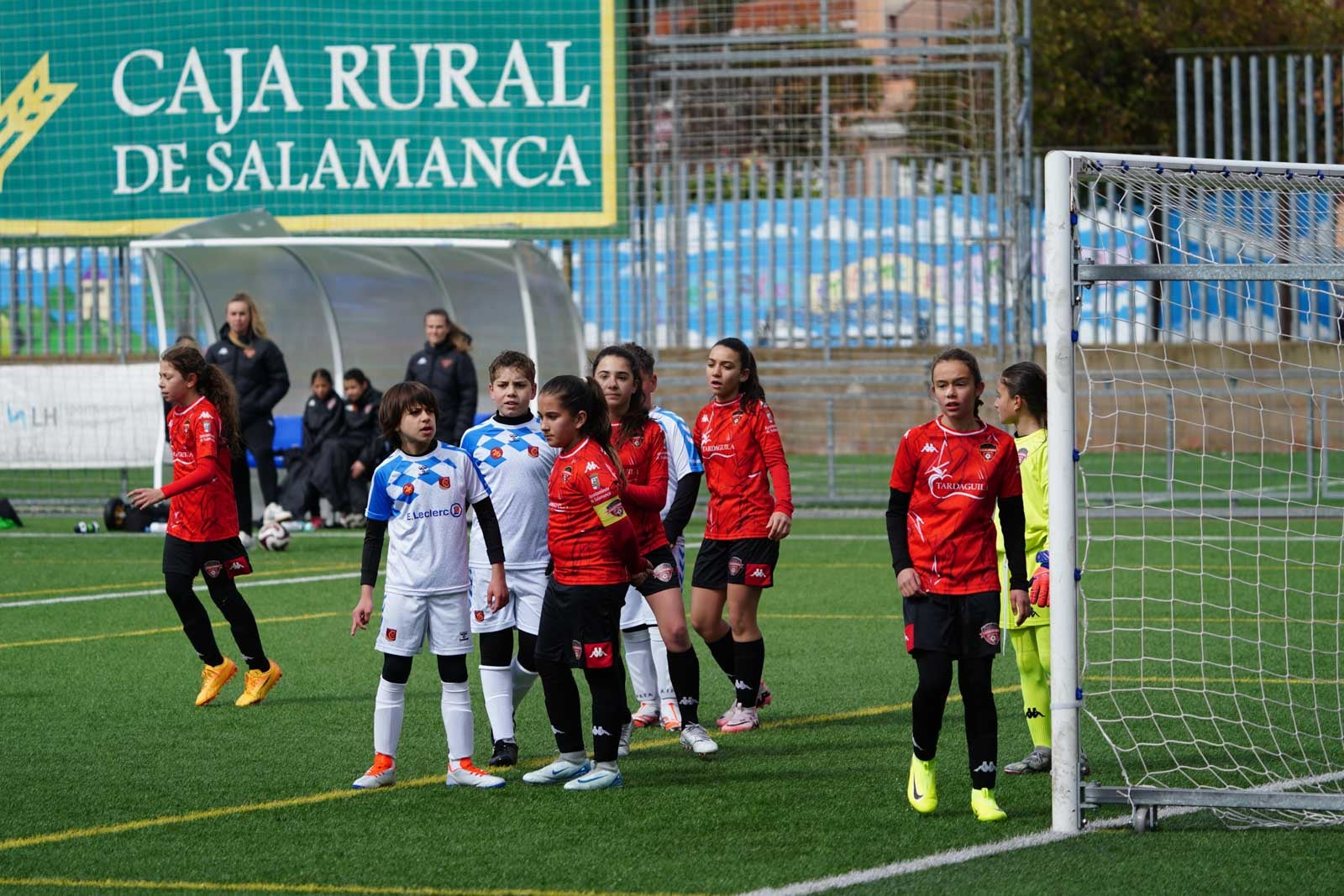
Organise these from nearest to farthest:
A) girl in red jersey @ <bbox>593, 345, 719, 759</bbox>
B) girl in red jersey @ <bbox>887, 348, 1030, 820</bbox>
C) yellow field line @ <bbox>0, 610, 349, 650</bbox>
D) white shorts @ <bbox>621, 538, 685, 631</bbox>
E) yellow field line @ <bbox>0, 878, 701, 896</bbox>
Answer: yellow field line @ <bbox>0, 878, 701, 896</bbox> < girl in red jersey @ <bbox>887, 348, 1030, 820</bbox> < girl in red jersey @ <bbox>593, 345, 719, 759</bbox> < white shorts @ <bbox>621, 538, 685, 631</bbox> < yellow field line @ <bbox>0, 610, 349, 650</bbox>

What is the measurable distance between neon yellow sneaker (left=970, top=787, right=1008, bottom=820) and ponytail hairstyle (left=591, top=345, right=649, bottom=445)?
83.8 inches

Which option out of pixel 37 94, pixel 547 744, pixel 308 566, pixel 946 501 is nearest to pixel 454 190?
pixel 37 94

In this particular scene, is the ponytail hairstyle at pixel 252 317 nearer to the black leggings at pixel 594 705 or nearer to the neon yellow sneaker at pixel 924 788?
the black leggings at pixel 594 705

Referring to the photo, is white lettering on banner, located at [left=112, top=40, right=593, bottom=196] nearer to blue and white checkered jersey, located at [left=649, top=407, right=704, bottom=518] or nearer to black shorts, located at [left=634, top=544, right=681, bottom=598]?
blue and white checkered jersey, located at [left=649, top=407, right=704, bottom=518]

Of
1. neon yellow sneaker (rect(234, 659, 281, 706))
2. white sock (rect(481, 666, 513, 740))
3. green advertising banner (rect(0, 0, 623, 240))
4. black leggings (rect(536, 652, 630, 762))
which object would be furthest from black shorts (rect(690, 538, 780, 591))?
green advertising banner (rect(0, 0, 623, 240))

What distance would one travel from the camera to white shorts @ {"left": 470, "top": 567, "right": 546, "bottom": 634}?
707 centimetres

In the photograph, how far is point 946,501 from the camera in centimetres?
627

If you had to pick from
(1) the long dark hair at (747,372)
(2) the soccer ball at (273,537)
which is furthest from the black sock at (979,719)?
(2) the soccer ball at (273,537)

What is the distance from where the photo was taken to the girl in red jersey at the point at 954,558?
618 centimetres

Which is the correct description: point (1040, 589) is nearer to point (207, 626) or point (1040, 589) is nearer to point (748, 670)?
point (748, 670)

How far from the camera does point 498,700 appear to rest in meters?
7.11

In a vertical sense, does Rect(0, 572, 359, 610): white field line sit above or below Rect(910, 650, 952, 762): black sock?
below

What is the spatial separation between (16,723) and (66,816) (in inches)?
77.6

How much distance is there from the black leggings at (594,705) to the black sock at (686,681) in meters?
0.75
